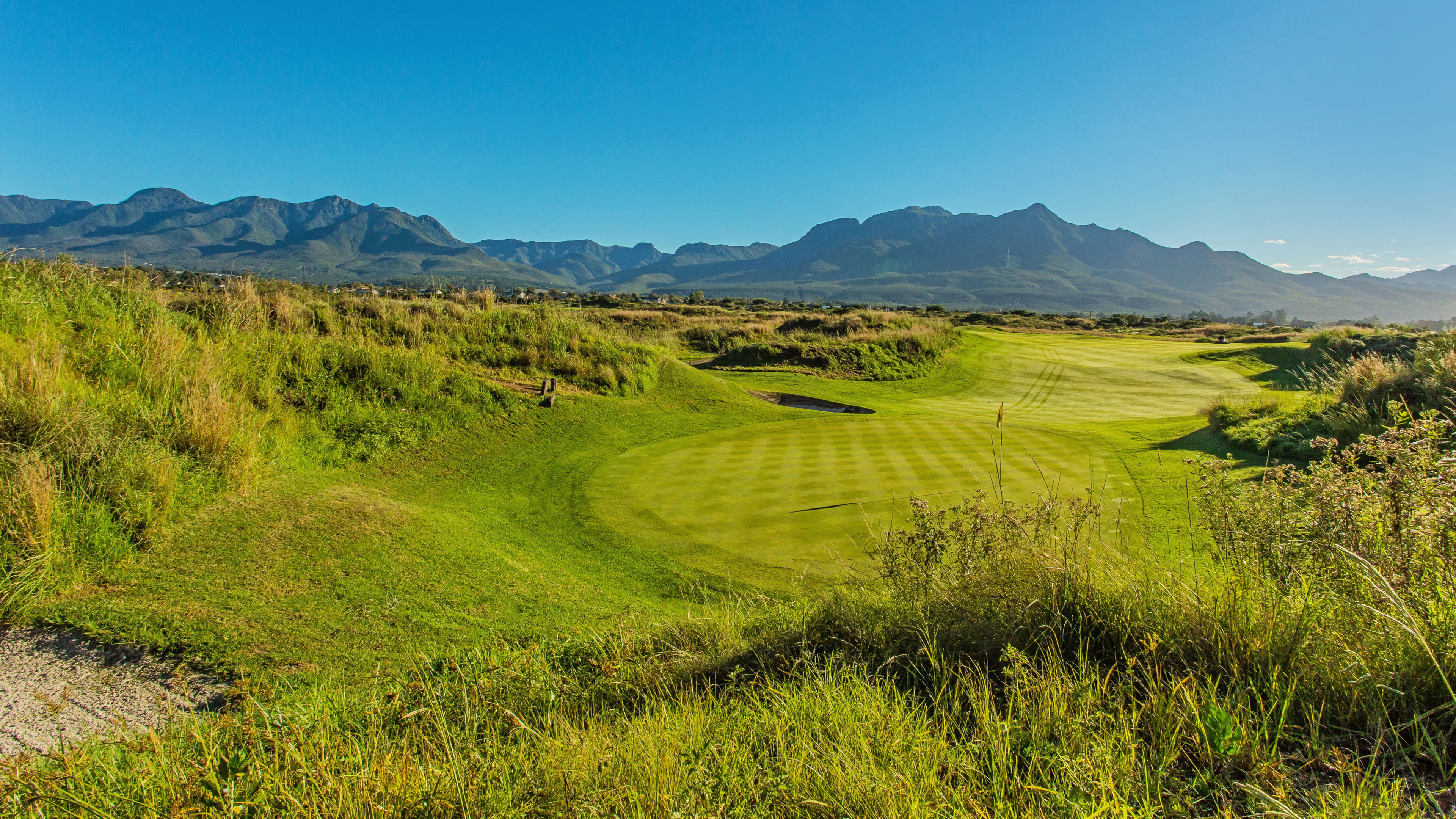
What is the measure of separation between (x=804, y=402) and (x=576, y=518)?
13581 millimetres

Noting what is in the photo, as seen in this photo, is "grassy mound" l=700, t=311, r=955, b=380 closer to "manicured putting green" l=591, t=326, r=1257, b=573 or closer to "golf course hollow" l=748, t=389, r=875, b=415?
"golf course hollow" l=748, t=389, r=875, b=415

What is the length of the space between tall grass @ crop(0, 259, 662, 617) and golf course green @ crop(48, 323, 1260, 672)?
0.40 metres

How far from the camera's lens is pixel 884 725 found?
2.46 metres

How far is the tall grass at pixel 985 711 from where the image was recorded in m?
2.12

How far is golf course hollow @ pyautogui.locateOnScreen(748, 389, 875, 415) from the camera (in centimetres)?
1948

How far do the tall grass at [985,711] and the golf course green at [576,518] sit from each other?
44.4 inches

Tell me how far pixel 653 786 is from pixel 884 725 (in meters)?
0.89

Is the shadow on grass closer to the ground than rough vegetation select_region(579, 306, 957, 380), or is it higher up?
closer to the ground

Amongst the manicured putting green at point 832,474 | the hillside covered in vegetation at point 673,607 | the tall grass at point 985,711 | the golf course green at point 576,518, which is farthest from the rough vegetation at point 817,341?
the tall grass at point 985,711

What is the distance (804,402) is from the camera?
20859 mm

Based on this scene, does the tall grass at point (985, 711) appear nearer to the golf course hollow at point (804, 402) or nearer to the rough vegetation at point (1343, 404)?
the rough vegetation at point (1343, 404)

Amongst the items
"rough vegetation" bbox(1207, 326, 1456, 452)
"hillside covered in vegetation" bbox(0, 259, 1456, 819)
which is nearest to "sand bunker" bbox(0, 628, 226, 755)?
"hillside covered in vegetation" bbox(0, 259, 1456, 819)

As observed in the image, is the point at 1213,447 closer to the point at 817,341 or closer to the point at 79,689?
the point at 79,689

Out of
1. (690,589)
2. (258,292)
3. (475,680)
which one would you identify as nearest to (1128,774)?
(475,680)
